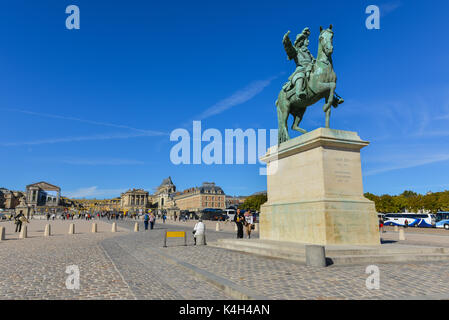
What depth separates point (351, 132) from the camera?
40.1 ft

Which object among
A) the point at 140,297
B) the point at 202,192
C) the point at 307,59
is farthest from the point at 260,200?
the point at 140,297

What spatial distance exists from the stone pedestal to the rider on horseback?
2.36 metres

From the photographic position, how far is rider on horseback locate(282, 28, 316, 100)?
43.0 feet

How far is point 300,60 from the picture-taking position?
1397 cm

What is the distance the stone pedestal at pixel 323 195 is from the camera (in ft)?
34.5

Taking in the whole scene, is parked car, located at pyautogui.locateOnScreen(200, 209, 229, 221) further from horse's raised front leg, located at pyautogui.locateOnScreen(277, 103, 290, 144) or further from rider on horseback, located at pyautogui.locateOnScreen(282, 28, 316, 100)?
rider on horseback, located at pyautogui.locateOnScreen(282, 28, 316, 100)

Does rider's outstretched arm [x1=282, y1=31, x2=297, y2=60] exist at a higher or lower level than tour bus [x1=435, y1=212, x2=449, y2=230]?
higher

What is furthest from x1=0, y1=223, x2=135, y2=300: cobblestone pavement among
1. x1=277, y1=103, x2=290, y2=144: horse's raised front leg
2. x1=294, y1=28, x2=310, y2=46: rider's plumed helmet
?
x1=294, y1=28, x2=310, y2=46: rider's plumed helmet

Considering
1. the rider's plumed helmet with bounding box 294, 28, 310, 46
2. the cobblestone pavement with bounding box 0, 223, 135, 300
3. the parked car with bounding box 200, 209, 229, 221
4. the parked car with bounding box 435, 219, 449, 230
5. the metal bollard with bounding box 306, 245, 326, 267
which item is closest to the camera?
the cobblestone pavement with bounding box 0, 223, 135, 300

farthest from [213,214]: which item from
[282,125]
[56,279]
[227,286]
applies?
[227,286]

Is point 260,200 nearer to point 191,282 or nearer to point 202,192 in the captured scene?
point 202,192

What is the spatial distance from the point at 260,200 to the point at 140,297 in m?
98.3

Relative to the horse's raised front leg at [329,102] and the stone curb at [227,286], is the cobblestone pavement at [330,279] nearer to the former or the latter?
the stone curb at [227,286]

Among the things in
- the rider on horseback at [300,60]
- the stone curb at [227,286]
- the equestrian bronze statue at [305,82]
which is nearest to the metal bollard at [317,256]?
the stone curb at [227,286]
